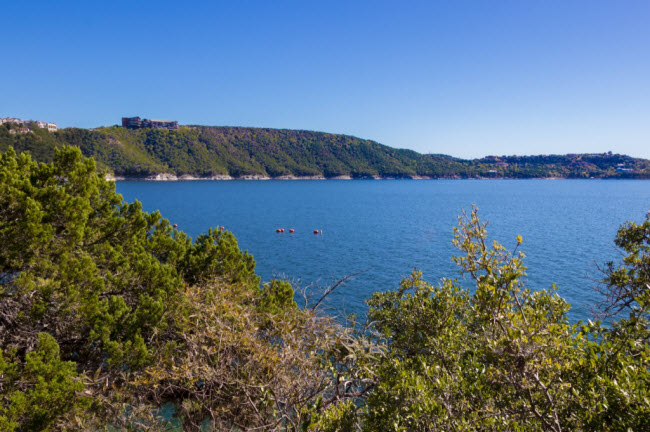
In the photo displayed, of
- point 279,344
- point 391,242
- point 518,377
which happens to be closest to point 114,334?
point 279,344

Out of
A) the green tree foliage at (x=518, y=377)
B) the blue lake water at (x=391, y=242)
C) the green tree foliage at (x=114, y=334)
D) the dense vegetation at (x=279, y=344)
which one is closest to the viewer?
the green tree foliage at (x=518, y=377)

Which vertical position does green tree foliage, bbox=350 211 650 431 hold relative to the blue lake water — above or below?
above

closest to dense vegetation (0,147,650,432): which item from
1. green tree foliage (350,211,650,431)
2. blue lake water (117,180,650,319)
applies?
green tree foliage (350,211,650,431)

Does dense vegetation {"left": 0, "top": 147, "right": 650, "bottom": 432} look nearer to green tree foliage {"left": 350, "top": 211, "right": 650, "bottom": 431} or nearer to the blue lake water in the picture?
green tree foliage {"left": 350, "top": 211, "right": 650, "bottom": 431}

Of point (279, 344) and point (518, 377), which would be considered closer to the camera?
point (518, 377)

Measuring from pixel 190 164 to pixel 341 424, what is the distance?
686 feet

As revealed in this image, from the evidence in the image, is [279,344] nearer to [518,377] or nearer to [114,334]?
[114,334]

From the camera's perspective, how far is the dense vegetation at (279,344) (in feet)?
13.5

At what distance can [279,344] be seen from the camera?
8992 mm

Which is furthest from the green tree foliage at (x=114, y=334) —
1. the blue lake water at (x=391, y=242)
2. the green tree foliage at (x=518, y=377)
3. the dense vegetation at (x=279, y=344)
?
the blue lake water at (x=391, y=242)

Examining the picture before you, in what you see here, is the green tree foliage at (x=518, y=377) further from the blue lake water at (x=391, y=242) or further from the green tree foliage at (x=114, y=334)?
the blue lake water at (x=391, y=242)

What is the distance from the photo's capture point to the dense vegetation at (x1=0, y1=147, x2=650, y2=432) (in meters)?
4.11

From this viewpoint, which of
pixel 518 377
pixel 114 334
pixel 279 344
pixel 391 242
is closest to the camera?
pixel 518 377

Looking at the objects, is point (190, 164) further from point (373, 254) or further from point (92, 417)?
point (92, 417)
